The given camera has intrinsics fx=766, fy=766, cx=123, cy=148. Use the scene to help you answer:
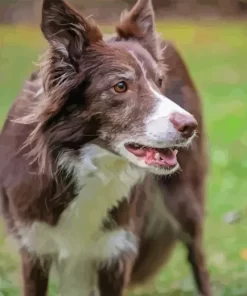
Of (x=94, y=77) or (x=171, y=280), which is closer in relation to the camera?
(x=94, y=77)

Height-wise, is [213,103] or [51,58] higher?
[51,58]

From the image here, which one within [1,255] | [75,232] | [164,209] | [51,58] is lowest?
[1,255]

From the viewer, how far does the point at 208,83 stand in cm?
435

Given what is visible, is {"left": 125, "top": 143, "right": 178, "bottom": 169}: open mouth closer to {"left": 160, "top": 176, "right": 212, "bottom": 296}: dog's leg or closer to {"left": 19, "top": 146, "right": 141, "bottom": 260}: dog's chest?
{"left": 19, "top": 146, "right": 141, "bottom": 260}: dog's chest

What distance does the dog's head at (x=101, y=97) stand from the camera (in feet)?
5.66

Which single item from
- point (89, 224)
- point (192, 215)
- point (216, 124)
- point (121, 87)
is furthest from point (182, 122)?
point (216, 124)

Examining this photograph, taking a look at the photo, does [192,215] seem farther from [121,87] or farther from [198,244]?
[121,87]

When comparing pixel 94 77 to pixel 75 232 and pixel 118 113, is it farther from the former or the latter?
pixel 75 232

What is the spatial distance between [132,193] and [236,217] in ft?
3.38

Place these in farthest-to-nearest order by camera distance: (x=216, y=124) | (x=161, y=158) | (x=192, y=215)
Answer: (x=216, y=124) < (x=192, y=215) < (x=161, y=158)

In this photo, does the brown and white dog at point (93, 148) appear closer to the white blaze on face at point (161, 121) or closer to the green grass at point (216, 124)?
the white blaze on face at point (161, 121)

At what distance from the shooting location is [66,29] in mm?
1739

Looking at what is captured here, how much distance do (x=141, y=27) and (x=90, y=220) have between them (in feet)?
1.67

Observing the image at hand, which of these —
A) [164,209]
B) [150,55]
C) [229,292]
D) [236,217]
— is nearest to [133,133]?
[150,55]
